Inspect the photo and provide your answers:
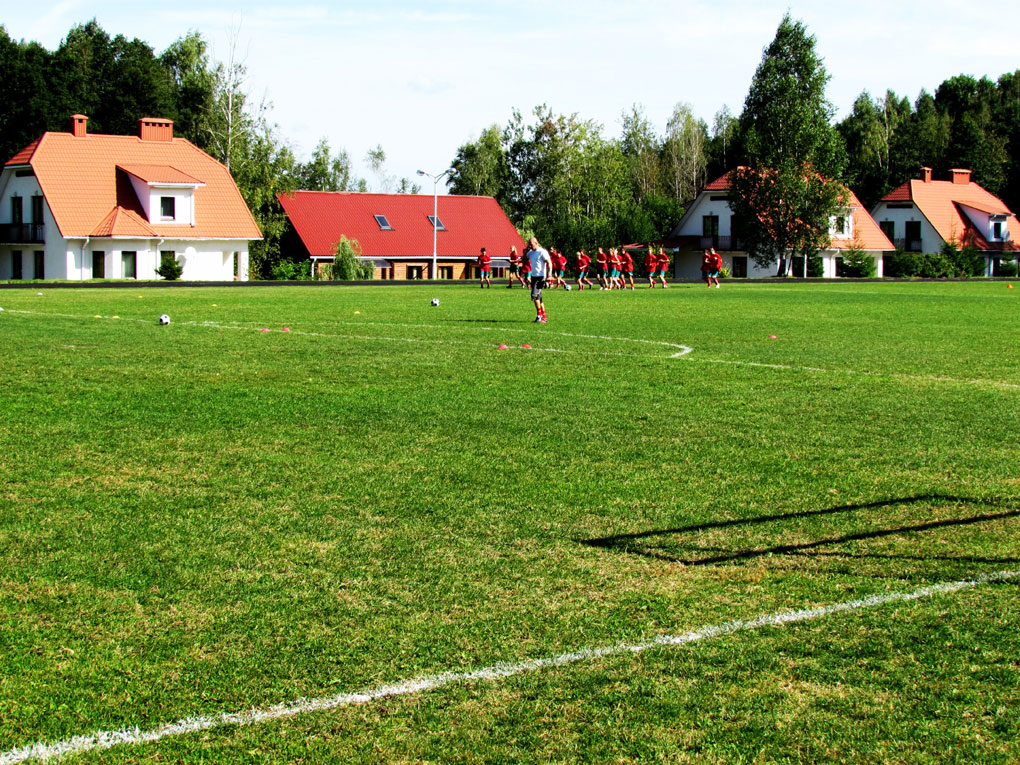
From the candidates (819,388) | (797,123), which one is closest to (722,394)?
(819,388)

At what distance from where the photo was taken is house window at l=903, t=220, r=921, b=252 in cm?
9781

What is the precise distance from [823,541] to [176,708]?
12.3 feet

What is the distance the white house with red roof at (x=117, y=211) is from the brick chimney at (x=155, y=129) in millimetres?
67

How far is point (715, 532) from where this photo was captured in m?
6.67

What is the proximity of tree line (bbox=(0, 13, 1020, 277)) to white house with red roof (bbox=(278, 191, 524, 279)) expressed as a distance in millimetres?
2350

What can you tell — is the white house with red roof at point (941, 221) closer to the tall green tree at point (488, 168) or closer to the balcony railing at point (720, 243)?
the balcony railing at point (720, 243)

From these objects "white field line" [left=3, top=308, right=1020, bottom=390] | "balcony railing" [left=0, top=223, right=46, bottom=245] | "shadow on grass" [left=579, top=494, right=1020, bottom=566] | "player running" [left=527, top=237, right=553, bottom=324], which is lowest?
"shadow on grass" [left=579, top=494, right=1020, bottom=566]

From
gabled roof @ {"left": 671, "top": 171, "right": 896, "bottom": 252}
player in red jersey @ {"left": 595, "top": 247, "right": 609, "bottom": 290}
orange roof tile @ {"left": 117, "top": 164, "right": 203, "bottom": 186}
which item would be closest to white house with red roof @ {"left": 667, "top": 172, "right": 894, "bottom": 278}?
gabled roof @ {"left": 671, "top": 171, "right": 896, "bottom": 252}

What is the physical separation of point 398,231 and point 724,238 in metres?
25.4

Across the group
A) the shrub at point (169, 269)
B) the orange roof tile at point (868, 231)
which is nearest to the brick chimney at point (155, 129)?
the shrub at point (169, 269)

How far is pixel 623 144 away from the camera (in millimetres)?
121562

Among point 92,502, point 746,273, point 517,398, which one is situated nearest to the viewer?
point 92,502

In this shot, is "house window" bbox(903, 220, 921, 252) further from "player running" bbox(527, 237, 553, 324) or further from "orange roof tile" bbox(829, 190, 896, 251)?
"player running" bbox(527, 237, 553, 324)

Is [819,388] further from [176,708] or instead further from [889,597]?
[176,708]
